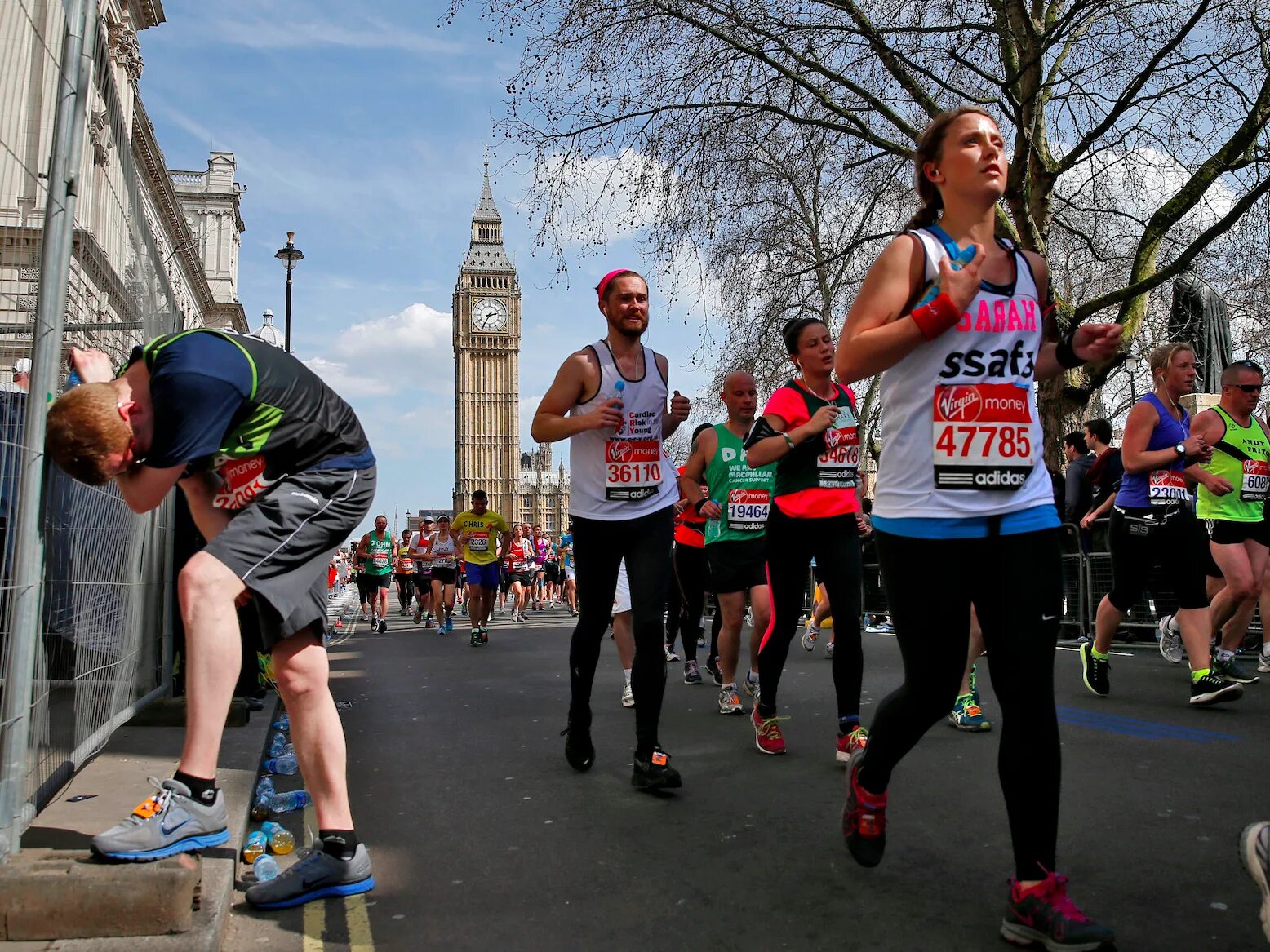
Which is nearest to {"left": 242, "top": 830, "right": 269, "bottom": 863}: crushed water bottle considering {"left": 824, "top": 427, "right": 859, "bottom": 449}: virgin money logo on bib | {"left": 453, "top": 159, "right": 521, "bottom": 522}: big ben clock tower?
{"left": 824, "top": 427, "right": 859, "bottom": 449}: virgin money logo on bib

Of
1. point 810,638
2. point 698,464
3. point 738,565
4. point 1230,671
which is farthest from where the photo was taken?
→ point 810,638

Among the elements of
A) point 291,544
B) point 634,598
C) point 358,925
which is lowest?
point 358,925

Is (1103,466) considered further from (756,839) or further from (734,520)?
(756,839)

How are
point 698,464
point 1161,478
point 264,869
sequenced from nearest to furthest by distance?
point 264,869 → point 1161,478 → point 698,464

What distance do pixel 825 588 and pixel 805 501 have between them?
41 cm

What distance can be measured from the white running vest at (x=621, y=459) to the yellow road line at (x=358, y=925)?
1981mm

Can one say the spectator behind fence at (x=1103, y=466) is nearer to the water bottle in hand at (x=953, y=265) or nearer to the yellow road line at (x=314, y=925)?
the water bottle in hand at (x=953, y=265)

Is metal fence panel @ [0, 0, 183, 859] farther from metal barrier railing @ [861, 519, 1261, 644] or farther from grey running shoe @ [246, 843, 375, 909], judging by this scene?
metal barrier railing @ [861, 519, 1261, 644]

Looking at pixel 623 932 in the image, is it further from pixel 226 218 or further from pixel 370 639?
pixel 226 218

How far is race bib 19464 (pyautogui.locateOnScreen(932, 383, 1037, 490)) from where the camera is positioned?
9.77 feet

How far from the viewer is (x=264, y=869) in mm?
3475

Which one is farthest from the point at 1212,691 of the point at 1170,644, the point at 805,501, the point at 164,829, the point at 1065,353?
the point at 164,829

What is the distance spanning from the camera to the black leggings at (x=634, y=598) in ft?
15.6

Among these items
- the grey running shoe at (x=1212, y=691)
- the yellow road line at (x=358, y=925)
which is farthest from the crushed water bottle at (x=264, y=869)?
the grey running shoe at (x=1212, y=691)
